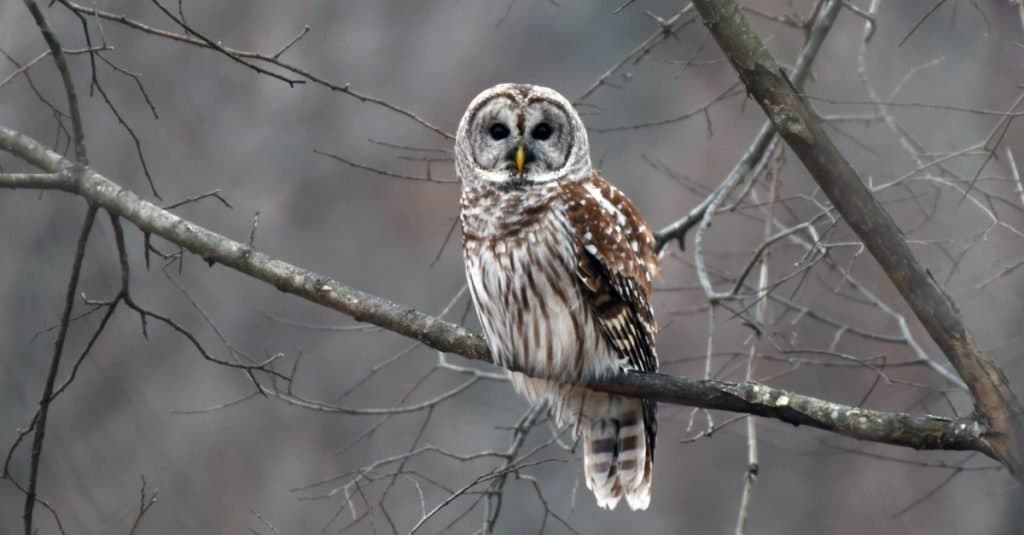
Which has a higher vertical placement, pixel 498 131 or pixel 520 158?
pixel 498 131

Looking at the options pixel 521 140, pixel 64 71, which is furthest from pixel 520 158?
pixel 64 71

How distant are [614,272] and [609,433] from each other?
0.67 m

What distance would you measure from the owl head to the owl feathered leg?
716 mm

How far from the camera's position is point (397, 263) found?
35.0 feet

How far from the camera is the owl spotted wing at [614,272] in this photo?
159 inches

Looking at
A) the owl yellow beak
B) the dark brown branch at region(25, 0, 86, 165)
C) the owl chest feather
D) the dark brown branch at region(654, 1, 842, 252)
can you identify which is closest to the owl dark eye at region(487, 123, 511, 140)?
the owl yellow beak

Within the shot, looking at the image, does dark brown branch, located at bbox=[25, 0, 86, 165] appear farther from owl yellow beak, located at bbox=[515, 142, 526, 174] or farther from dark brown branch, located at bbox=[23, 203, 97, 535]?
owl yellow beak, located at bbox=[515, 142, 526, 174]

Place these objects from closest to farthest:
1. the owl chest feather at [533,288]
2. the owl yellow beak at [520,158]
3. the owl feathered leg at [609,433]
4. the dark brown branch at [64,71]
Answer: the dark brown branch at [64,71], the owl chest feather at [533,288], the owl yellow beak at [520,158], the owl feathered leg at [609,433]

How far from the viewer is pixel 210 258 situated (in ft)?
12.0

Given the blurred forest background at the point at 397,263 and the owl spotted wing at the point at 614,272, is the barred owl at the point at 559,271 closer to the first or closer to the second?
the owl spotted wing at the point at 614,272

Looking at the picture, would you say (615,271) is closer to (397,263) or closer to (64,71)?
(64,71)

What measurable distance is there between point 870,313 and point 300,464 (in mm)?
4772

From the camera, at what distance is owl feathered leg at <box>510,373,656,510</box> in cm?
430

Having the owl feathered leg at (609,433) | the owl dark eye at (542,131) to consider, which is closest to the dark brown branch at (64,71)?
the owl dark eye at (542,131)
